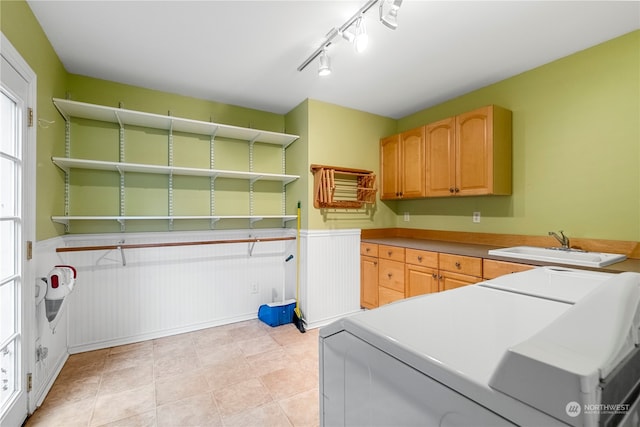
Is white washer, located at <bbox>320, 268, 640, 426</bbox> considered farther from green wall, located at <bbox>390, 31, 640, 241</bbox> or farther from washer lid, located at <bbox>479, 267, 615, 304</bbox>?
green wall, located at <bbox>390, 31, 640, 241</bbox>

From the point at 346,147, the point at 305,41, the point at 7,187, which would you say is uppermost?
the point at 305,41

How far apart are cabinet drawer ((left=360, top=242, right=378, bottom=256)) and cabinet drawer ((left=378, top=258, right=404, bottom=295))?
0.13 meters

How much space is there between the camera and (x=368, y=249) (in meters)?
3.30

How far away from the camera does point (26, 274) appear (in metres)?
1.70

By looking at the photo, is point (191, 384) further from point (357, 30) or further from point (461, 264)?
point (357, 30)

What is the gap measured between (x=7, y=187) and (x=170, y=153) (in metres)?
1.45

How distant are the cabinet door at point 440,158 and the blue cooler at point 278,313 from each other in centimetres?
192

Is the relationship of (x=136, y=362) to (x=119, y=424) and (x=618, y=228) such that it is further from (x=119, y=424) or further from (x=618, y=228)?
(x=618, y=228)

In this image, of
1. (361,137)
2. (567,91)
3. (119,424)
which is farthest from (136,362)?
(567,91)

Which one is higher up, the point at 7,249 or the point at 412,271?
the point at 7,249

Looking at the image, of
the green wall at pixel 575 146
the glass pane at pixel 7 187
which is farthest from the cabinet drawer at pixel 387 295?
the glass pane at pixel 7 187

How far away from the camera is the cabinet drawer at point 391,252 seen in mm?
2885

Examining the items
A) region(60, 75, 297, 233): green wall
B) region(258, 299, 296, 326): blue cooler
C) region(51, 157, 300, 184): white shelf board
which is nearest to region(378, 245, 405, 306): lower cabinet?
region(258, 299, 296, 326): blue cooler

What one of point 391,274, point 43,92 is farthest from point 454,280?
point 43,92
